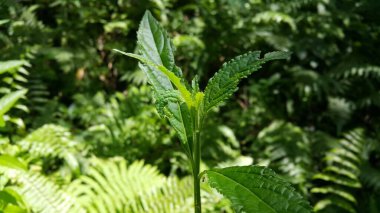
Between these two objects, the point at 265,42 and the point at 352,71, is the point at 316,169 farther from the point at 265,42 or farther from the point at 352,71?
the point at 265,42

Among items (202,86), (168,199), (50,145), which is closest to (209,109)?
(168,199)

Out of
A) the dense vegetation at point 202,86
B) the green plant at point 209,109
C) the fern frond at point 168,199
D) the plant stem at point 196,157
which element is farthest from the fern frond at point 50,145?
the plant stem at point 196,157

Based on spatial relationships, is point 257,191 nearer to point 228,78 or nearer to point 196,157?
point 196,157

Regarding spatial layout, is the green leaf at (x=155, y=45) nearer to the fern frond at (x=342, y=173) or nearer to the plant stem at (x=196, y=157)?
the plant stem at (x=196, y=157)

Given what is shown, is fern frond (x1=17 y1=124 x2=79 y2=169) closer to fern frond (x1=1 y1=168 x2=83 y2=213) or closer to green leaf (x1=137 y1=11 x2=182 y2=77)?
fern frond (x1=1 y1=168 x2=83 y2=213)

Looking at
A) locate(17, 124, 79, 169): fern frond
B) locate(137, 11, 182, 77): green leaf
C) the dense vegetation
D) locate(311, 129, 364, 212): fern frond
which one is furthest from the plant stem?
locate(311, 129, 364, 212): fern frond

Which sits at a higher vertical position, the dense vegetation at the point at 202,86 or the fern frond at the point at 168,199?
the dense vegetation at the point at 202,86
